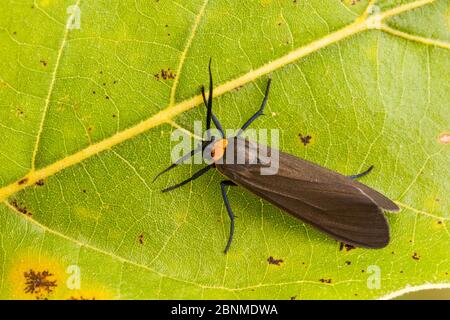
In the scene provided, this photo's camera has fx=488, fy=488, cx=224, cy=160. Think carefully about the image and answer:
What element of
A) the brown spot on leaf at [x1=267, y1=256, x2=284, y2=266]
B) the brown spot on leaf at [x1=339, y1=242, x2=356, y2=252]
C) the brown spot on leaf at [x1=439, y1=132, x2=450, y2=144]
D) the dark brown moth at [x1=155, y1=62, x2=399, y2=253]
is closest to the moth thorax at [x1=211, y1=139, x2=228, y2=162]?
the dark brown moth at [x1=155, y1=62, x2=399, y2=253]

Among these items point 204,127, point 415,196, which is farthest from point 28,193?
point 415,196

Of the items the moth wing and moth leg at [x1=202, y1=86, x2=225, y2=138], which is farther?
the moth wing

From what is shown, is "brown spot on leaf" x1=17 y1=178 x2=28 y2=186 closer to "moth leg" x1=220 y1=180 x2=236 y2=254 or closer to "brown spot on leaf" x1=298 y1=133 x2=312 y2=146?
"moth leg" x1=220 y1=180 x2=236 y2=254

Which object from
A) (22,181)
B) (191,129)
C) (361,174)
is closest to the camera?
(22,181)

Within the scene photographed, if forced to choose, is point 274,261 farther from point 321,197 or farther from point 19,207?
point 19,207

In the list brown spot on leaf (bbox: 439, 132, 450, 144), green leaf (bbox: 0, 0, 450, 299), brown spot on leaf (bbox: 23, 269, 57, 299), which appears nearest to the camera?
green leaf (bbox: 0, 0, 450, 299)

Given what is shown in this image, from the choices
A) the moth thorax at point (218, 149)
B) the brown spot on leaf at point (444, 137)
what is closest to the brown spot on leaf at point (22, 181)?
the moth thorax at point (218, 149)

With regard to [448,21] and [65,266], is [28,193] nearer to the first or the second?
[65,266]

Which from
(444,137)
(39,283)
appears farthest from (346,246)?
(39,283)
